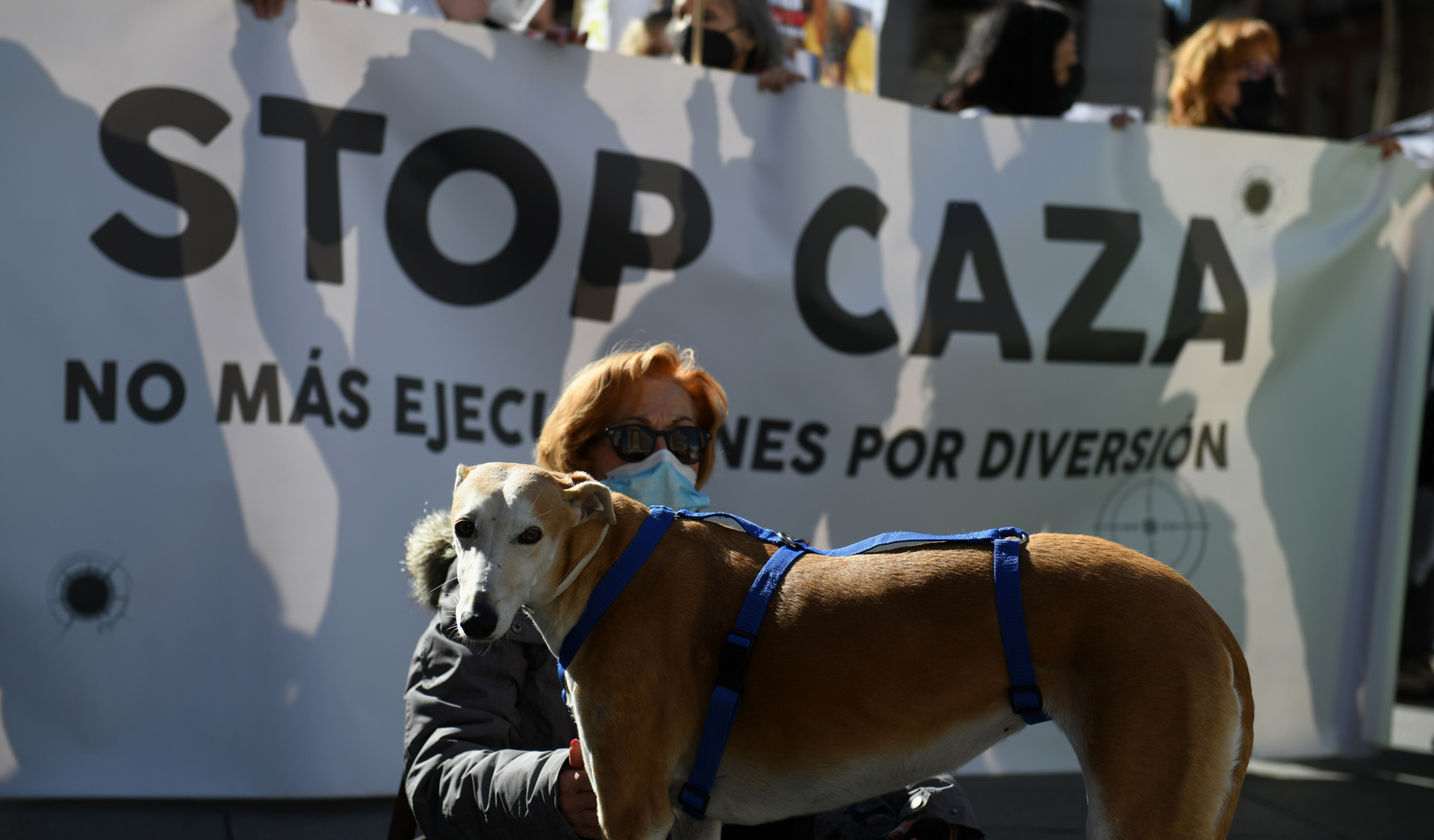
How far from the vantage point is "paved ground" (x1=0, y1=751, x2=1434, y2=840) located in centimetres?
344

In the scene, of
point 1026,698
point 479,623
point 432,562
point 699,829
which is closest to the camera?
point 479,623

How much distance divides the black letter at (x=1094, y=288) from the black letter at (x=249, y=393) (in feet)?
9.65

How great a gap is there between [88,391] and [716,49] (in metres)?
2.80

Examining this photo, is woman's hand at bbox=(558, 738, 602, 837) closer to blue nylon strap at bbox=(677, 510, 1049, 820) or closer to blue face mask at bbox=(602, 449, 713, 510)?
blue nylon strap at bbox=(677, 510, 1049, 820)

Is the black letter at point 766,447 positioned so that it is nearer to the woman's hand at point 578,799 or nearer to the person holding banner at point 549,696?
the person holding banner at point 549,696

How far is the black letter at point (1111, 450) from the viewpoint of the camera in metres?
4.27

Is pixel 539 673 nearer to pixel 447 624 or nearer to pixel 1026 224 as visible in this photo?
pixel 447 624

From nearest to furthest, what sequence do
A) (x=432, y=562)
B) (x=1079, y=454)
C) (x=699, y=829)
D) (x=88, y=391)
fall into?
(x=699, y=829) < (x=432, y=562) < (x=88, y=391) < (x=1079, y=454)

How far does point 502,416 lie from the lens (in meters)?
3.71

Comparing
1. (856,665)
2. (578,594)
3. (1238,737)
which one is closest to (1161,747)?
(1238,737)

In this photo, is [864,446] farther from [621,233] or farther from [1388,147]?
[1388,147]

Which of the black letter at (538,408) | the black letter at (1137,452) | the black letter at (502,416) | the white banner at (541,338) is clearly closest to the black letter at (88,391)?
the white banner at (541,338)

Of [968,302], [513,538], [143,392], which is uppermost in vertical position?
[968,302]

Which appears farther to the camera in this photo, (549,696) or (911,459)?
(911,459)
